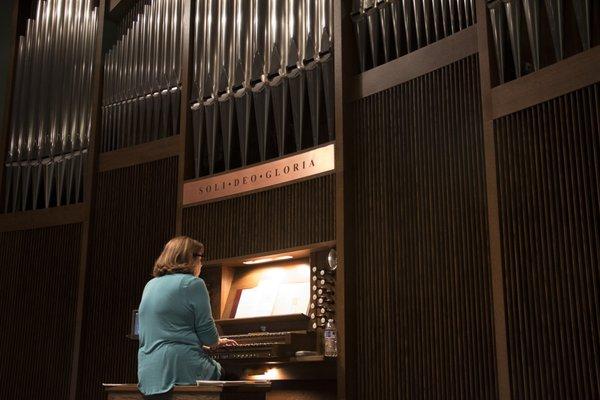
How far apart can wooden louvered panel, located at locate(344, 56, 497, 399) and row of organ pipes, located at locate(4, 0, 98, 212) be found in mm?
3335

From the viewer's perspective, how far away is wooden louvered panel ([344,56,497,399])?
4645 mm

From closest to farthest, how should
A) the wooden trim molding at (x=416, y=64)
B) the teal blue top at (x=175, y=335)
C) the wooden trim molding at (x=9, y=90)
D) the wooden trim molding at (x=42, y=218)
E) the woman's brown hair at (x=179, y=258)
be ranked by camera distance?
1. the teal blue top at (x=175, y=335)
2. the woman's brown hair at (x=179, y=258)
3. the wooden trim molding at (x=416, y=64)
4. the wooden trim molding at (x=42, y=218)
5. the wooden trim molding at (x=9, y=90)

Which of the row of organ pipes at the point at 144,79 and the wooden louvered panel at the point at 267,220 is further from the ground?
the row of organ pipes at the point at 144,79

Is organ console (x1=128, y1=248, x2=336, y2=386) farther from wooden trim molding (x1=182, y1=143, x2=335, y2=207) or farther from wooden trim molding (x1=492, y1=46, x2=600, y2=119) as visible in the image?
wooden trim molding (x1=492, y1=46, x2=600, y2=119)

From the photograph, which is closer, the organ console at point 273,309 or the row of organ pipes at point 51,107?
the organ console at point 273,309

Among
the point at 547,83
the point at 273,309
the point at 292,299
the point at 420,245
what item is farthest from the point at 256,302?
the point at 547,83

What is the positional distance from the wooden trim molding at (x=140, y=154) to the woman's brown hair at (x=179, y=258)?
2.55 metres

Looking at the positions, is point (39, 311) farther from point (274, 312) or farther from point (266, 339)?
point (266, 339)

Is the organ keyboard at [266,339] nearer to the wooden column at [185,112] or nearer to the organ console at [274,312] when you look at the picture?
the organ console at [274,312]

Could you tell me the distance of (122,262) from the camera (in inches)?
273

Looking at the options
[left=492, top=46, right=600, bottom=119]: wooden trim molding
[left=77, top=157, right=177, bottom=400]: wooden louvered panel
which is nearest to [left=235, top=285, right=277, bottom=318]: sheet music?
[left=77, top=157, right=177, bottom=400]: wooden louvered panel

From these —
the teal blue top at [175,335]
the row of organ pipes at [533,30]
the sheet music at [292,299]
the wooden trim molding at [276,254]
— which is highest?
the row of organ pipes at [533,30]

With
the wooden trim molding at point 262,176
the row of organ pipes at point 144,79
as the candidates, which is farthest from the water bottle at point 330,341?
the row of organ pipes at point 144,79

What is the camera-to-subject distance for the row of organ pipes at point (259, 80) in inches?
233
